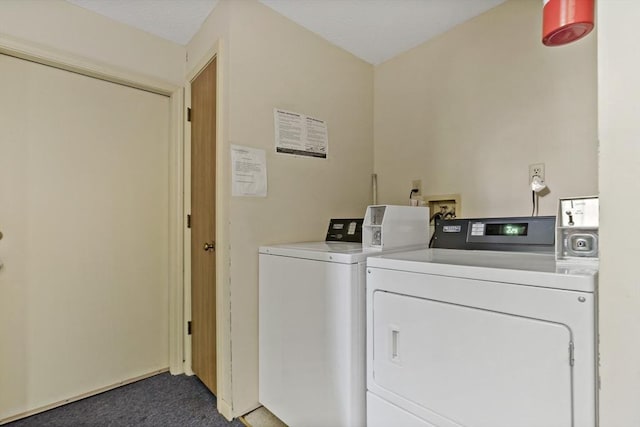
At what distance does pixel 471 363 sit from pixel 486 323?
0.45ft

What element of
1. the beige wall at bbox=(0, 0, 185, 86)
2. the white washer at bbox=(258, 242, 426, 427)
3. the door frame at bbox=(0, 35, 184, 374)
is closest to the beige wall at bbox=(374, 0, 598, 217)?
the white washer at bbox=(258, 242, 426, 427)

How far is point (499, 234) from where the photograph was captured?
142 centimetres

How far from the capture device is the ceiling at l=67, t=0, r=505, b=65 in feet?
5.73

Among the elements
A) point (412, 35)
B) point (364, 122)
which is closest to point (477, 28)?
point (412, 35)

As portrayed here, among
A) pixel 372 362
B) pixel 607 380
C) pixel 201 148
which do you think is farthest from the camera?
pixel 201 148

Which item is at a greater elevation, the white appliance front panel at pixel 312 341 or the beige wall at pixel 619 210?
the beige wall at pixel 619 210

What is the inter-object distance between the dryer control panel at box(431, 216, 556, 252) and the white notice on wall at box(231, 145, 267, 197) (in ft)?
3.21

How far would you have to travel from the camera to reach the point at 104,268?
189cm

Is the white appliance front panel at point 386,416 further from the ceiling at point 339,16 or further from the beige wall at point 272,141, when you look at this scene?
the ceiling at point 339,16

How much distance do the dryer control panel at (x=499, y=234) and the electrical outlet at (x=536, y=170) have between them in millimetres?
376

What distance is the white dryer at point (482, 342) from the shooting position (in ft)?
2.54

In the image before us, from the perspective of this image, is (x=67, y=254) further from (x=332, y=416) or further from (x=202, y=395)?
(x=332, y=416)

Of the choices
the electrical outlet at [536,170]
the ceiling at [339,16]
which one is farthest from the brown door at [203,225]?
the electrical outlet at [536,170]

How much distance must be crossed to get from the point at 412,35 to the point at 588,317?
6.32 ft
